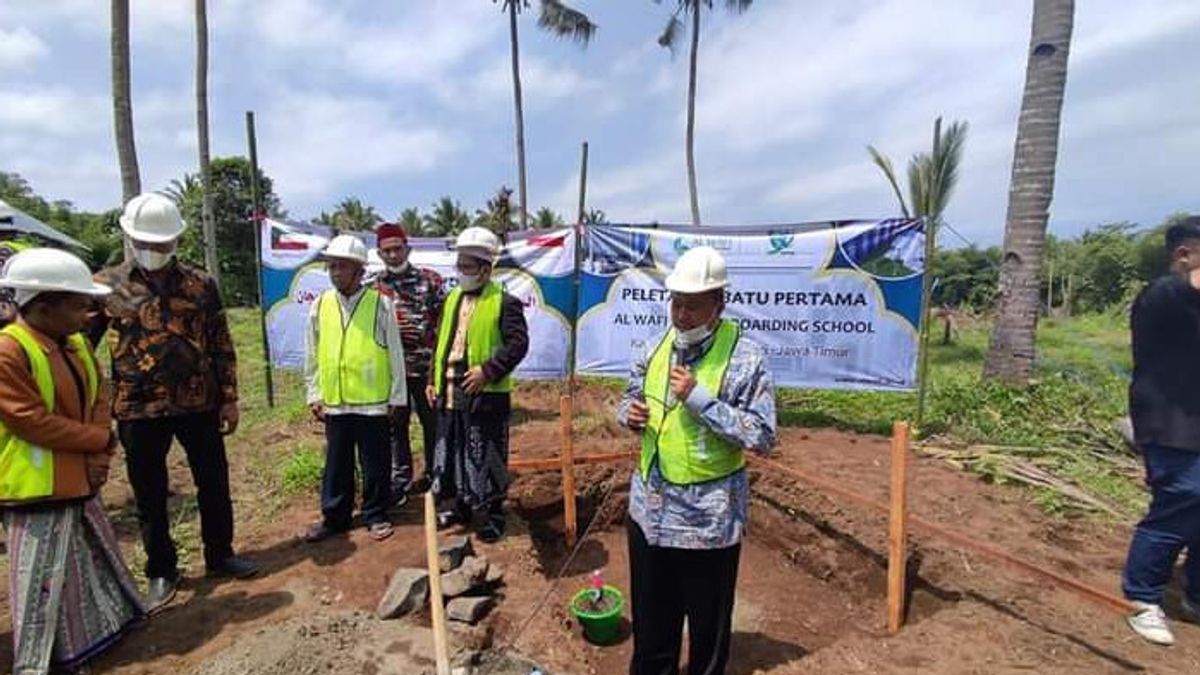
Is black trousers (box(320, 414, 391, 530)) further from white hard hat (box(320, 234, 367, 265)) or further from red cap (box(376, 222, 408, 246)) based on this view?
red cap (box(376, 222, 408, 246))

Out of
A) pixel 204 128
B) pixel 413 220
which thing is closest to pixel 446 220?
pixel 413 220

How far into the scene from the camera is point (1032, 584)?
346 centimetres

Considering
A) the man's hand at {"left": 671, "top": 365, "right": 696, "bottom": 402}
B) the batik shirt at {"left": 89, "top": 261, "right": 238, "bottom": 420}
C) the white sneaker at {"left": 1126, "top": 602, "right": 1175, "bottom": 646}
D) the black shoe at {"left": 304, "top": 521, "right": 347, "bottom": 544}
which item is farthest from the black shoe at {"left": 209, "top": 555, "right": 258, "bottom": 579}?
the white sneaker at {"left": 1126, "top": 602, "right": 1175, "bottom": 646}

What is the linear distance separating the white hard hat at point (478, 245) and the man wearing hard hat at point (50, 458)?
162cm

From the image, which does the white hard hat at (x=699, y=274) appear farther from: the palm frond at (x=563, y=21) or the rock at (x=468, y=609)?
the palm frond at (x=563, y=21)

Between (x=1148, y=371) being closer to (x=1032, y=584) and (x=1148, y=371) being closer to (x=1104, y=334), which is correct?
(x=1032, y=584)

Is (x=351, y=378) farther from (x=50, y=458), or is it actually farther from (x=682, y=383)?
(x=682, y=383)

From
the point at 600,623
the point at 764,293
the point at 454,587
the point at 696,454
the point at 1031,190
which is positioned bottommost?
the point at 600,623

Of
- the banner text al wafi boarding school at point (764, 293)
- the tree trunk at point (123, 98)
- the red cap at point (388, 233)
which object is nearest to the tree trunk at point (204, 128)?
the tree trunk at point (123, 98)

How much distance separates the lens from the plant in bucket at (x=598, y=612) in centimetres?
344

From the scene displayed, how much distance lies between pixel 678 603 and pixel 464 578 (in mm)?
1251

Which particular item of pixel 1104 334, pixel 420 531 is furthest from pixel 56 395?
pixel 1104 334

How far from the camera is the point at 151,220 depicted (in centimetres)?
307

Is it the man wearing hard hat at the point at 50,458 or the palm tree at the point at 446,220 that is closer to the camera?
the man wearing hard hat at the point at 50,458
